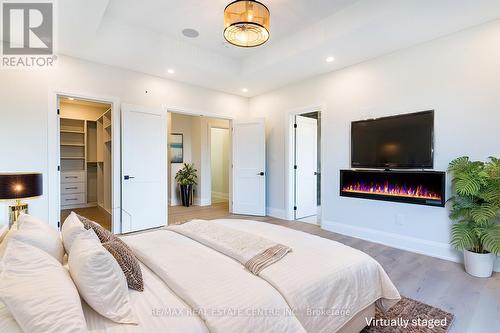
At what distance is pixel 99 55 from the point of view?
3.67 meters

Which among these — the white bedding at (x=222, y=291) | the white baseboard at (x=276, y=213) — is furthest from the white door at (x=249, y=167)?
the white bedding at (x=222, y=291)

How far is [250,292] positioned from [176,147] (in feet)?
20.6

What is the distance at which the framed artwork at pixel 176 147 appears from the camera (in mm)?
6953

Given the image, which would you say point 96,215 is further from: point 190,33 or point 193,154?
point 190,33

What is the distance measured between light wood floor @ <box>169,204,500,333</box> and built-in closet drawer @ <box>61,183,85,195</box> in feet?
20.6

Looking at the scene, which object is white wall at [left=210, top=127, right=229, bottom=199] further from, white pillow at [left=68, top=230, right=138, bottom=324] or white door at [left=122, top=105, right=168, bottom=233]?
white pillow at [left=68, top=230, right=138, bottom=324]

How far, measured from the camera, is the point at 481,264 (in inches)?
103

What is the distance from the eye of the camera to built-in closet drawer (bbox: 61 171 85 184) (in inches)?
237

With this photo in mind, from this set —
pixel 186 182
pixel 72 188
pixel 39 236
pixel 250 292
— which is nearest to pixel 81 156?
pixel 72 188

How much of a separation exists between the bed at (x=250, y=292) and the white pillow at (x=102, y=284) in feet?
0.13

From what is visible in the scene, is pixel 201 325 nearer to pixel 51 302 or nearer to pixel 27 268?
pixel 51 302

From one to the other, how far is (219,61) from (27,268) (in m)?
4.07

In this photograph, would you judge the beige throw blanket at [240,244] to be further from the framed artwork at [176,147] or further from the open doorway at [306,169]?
the framed artwork at [176,147]

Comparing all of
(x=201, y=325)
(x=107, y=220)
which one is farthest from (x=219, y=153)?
(x=201, y=325)
